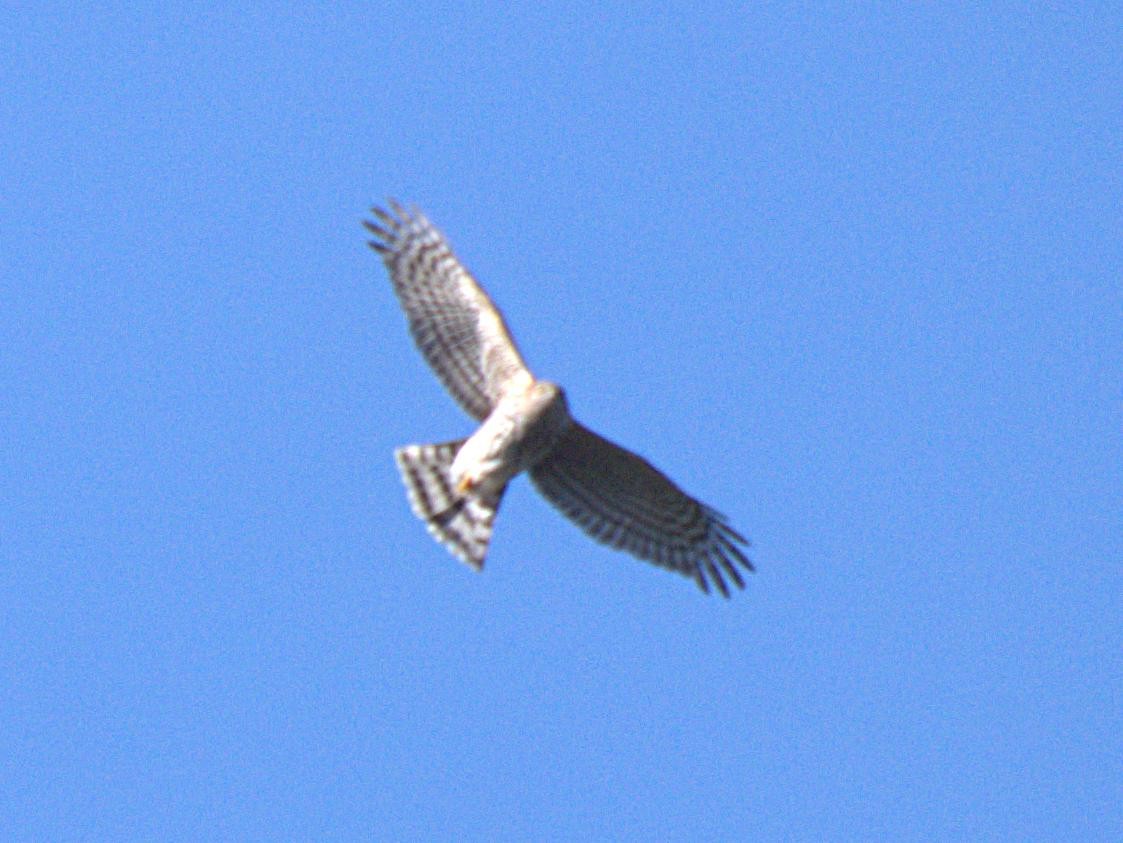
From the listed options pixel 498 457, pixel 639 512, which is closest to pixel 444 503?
pixel 498 457

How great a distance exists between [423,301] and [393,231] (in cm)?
71

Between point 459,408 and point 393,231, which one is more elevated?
point 393,231

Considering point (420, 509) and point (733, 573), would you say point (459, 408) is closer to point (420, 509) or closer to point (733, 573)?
point (420, 509)

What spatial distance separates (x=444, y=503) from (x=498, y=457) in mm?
772

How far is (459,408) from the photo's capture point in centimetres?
1509

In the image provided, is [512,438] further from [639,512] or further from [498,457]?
[639,512]

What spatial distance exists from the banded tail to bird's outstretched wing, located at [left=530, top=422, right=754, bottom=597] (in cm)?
71

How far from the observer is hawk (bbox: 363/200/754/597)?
14602mm

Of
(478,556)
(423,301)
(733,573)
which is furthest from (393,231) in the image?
(733,573)

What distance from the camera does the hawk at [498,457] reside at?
47.9 feet

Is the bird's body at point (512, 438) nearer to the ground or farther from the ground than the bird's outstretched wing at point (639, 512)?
nearer to the ground

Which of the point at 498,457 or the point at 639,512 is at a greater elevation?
the point at 639,512

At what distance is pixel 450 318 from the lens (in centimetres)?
1523

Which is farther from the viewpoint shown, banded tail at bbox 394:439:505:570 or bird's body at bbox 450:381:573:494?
banded tail at bbox 394:439:505:570
